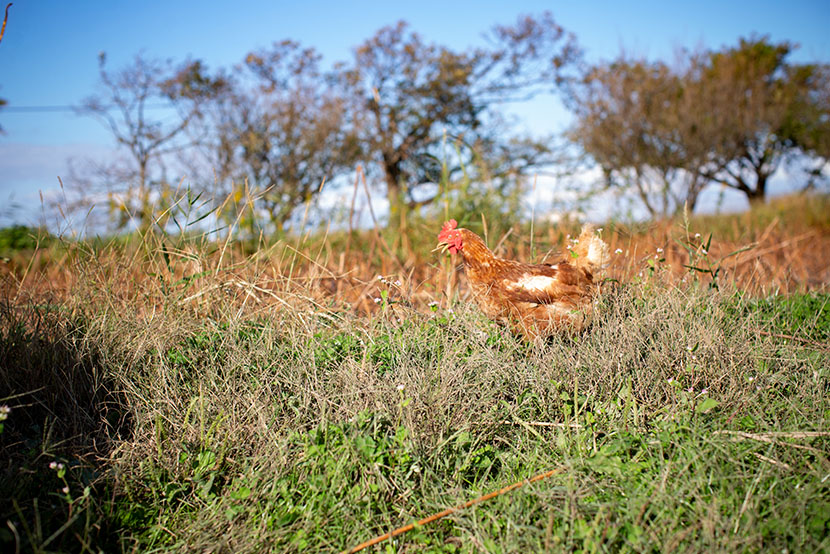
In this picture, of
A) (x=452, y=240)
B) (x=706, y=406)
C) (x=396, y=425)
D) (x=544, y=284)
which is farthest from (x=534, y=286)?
(x=396, y=425)

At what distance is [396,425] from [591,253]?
6.01ft

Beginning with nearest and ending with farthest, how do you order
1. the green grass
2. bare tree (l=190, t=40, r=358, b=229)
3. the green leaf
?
the green grass
the green leaf
bare tree (l=190, t=40, r=358, b=229)

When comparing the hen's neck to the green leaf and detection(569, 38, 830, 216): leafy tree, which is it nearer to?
the green leaf

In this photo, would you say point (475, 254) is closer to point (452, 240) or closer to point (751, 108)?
point (452, 240)

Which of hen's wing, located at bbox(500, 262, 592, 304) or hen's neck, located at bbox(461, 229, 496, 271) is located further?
hen's neck, located at bbox(461, 229, 496, 271)

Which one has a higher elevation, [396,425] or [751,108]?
[751,108]

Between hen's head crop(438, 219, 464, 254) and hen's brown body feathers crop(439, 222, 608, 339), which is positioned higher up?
hen's head crop(438, 219, 464, 254)

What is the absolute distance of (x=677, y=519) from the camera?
178 cm

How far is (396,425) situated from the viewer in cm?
219

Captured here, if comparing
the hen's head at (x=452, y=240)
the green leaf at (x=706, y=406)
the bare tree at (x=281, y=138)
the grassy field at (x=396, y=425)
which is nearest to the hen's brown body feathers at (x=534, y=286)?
the hen's head at (x=452, y=240)

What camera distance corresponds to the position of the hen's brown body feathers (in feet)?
10.0

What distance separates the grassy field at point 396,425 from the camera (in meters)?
1.84

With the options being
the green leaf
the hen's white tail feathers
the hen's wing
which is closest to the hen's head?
the hen's wing

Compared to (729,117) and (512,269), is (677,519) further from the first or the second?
(729,117)
